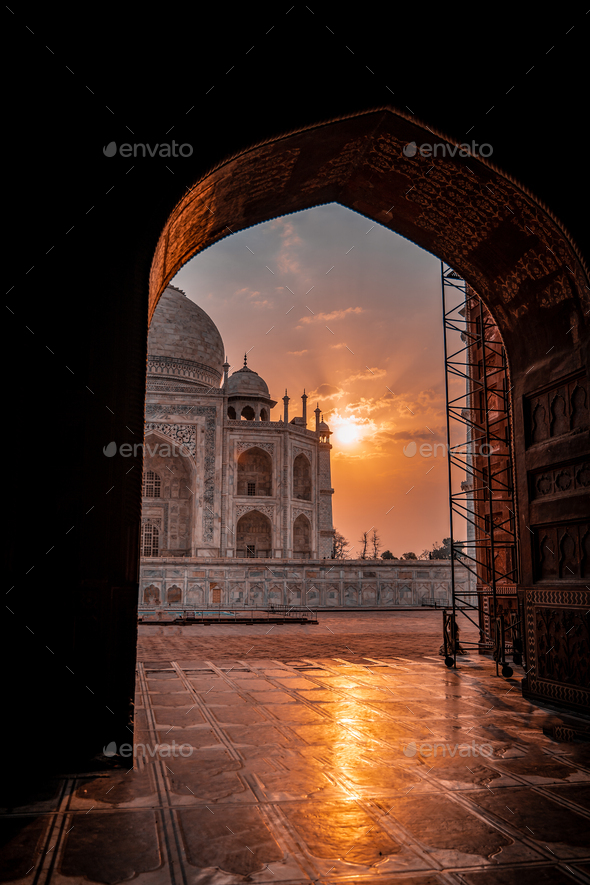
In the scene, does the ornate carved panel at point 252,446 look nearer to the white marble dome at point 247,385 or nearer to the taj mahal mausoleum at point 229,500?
the taj mahal mausoleum at point 229,500

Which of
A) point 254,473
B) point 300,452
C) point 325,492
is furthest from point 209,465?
point 325,492

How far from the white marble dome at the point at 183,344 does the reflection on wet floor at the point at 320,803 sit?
84.3ft

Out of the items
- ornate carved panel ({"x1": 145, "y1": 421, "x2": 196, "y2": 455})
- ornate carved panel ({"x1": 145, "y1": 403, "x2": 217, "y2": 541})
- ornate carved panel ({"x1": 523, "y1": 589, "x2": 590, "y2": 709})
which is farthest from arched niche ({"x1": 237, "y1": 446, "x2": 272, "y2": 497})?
ornate carved panel ({"x1": 523, "y1": 589, "x2": 590, "y2": 709})

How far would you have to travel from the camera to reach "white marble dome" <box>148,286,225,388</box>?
29.9m

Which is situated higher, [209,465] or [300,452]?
[300,452]

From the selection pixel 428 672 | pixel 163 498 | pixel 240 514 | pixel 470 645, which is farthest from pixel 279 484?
pixel 428 672

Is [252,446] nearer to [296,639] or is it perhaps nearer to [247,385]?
[247,385]

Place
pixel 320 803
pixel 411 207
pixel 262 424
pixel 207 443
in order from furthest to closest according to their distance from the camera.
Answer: pixel 262 424
pixel 207 443
pixel 411 207
pixel 320 803

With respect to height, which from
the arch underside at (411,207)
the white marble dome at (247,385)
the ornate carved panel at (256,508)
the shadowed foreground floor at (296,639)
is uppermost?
the white marble dome at (247,385)

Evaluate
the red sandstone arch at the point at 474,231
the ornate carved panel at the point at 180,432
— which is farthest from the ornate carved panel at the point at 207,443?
the red sandstone arch at the point at 474,231

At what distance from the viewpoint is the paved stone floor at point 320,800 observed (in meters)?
2.31

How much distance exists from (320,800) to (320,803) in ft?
0.14

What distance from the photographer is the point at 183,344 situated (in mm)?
30672

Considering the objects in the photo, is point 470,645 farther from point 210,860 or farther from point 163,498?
point 163,498
